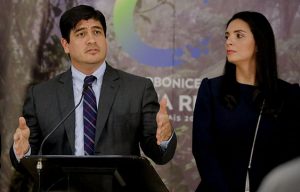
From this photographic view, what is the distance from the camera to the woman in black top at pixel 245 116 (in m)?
2.75

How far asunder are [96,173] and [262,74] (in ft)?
4.86

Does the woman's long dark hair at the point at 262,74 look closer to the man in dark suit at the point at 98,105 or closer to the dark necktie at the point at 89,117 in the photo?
the man in dark suit at the point at 98,105

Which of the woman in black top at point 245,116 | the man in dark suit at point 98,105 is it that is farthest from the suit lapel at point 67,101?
the woman in black top at point 245,116

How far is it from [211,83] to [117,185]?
1.36 metres

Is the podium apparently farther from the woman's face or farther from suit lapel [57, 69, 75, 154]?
the woman's face

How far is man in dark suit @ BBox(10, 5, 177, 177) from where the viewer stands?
277 centimetres

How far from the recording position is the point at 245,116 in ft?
9.10

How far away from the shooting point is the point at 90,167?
174 centimetres

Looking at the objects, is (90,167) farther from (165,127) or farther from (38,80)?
(38,80)

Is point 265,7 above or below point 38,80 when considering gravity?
above

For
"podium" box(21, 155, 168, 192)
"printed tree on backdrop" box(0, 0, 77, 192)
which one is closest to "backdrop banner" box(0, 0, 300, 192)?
"printed tree on backdrop" box(0, 0, 77, 192)

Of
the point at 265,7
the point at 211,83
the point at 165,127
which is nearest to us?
the point at 165,127

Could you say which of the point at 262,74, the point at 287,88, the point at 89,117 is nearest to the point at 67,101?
the point at 89,117

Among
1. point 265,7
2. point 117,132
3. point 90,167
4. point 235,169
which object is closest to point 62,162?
point 90,167
